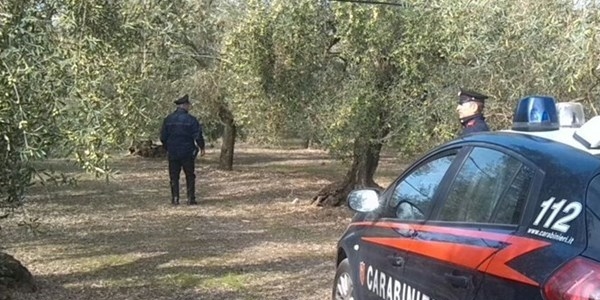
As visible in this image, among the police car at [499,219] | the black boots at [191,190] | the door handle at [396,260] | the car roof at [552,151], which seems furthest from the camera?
the black boots at [191,190]

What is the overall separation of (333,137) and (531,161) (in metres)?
9.67

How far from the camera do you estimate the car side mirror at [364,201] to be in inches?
208

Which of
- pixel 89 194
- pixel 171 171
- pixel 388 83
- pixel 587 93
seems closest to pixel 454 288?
pixel 587 93

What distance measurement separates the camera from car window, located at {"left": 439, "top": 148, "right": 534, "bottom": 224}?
3.44 metres

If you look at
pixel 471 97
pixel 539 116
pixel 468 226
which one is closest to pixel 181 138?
pixel 471 97

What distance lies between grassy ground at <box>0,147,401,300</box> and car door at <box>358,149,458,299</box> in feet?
8.82

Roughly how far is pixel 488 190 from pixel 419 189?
959 mm

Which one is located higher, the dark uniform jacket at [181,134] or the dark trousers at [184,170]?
the dark uniform jacket at [181,134]

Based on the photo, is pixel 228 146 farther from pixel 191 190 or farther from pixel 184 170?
pixel 184 170

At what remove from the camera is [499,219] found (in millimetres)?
3492

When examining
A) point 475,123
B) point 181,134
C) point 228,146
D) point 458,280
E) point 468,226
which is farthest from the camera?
point 228,146

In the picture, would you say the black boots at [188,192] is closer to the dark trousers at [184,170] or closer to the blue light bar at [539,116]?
the dark trousers at [184,170]

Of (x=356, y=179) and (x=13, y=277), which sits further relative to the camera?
(x=356, y=179)

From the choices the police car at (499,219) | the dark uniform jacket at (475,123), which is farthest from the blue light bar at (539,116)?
the dark uniform jacket at (475,123)
